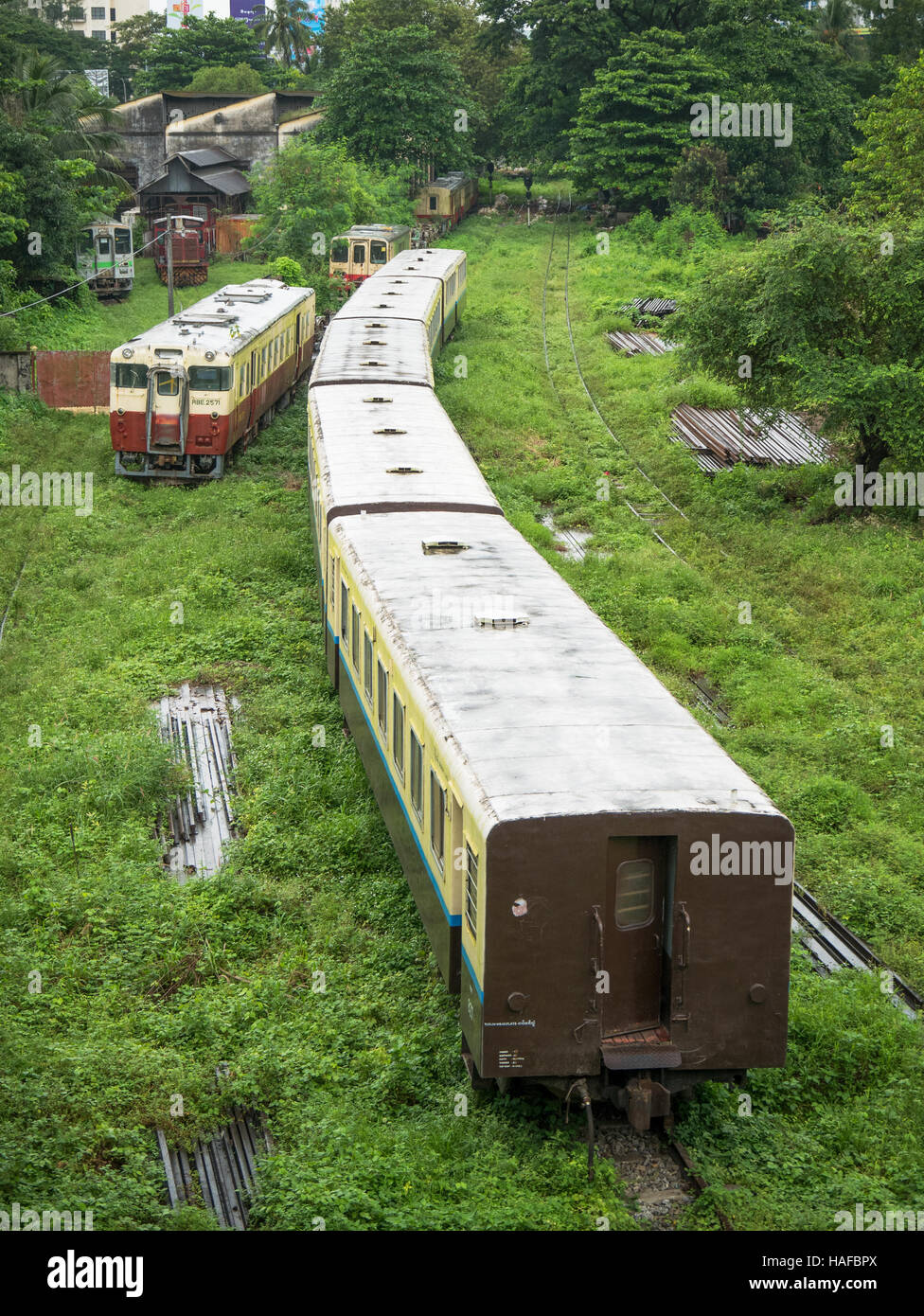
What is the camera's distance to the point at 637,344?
35.7 m

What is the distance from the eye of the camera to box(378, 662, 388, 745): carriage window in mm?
11103

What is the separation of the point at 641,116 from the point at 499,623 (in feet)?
163

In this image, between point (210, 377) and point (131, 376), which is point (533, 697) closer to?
point (210, 377)

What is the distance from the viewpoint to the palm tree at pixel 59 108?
125 feet

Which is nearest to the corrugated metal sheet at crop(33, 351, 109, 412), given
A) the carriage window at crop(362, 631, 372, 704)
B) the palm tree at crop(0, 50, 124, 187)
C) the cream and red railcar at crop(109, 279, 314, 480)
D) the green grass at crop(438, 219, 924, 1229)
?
the cream and red railcar at crop(109, 279, 314, 480)

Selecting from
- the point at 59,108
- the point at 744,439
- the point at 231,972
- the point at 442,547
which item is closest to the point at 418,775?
the point at 231,972

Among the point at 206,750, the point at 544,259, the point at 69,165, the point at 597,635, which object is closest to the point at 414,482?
the point at 206,750

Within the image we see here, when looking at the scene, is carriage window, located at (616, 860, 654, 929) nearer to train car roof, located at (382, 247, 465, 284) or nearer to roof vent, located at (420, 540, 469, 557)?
roof vent, located at (420, 540, 469, 557)

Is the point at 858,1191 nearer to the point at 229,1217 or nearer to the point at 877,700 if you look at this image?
the point at 229,1217

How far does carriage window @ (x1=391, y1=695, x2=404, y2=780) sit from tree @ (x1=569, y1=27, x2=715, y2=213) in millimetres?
47552

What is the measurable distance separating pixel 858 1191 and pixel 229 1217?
3.76 meters

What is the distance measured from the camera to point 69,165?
3734cm

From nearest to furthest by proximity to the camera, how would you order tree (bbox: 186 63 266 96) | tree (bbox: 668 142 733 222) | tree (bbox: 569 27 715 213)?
tree (bbox: 668 142 733 222) → tree (bbox: 569 27 715 213) → tree (bbox: 186 63 266 96)
